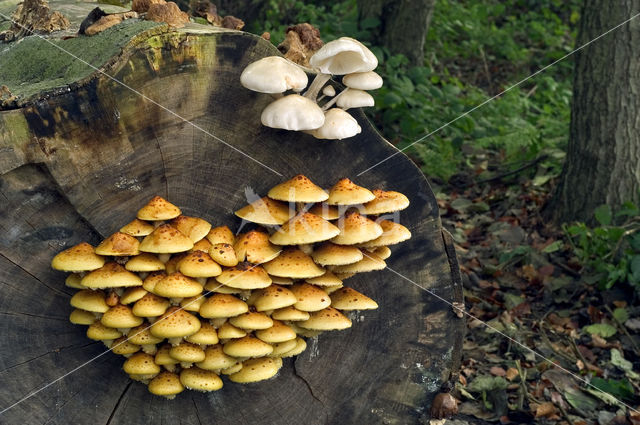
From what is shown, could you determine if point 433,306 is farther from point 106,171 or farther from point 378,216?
point 106,171

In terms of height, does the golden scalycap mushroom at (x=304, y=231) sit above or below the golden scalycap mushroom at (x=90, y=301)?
above

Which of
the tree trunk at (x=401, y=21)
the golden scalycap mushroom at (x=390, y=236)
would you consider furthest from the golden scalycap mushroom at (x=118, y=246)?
the tree trunk at (x=401, y=21)

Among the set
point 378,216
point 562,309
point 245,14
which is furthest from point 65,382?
point 245,14

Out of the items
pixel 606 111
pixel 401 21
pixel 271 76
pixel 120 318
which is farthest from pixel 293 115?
pixel 401 21

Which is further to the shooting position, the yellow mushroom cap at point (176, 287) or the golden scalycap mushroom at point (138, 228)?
the golden scalycap mushroom at point (138, 228)

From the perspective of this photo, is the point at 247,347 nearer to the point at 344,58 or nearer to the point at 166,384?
the point at 166,384

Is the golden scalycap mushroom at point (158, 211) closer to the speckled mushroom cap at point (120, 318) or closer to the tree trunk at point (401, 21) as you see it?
the speckled mushroom cap at point (120, 318)
